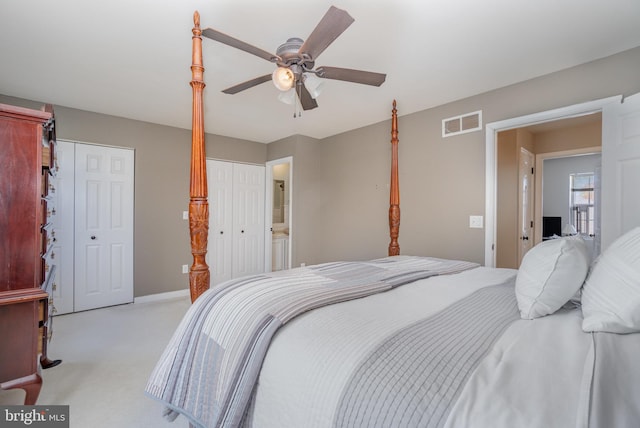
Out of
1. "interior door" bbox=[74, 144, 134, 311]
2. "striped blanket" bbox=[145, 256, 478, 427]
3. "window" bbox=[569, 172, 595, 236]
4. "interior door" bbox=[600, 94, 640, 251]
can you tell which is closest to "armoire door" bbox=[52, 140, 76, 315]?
"interior door" bbox=[74, 144, 134, 311]

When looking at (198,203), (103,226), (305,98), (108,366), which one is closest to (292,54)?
(305,98)

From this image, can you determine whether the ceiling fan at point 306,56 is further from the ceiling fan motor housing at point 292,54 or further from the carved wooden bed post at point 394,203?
the carved wooden bed post at point 394,203

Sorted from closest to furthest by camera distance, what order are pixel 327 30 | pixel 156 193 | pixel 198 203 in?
pixel 327 30 → pixel 198 203 → pixel 156 193

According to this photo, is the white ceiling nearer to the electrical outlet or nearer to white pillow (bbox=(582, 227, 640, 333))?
the electrical outlet

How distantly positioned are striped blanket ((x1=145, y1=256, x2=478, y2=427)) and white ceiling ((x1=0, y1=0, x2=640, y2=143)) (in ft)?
5.28

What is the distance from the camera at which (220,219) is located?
452cm

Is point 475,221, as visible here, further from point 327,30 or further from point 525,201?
point 327,30

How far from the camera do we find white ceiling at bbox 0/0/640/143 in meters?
1.78

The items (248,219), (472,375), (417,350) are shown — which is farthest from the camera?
(248,219)

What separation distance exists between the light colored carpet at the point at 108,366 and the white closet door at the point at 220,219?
100 cm

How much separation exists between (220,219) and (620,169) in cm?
438

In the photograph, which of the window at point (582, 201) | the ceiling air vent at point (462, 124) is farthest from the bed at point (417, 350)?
the window at point (582, 201)

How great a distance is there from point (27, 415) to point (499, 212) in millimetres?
4781

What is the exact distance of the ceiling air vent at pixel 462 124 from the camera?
3.02 m
